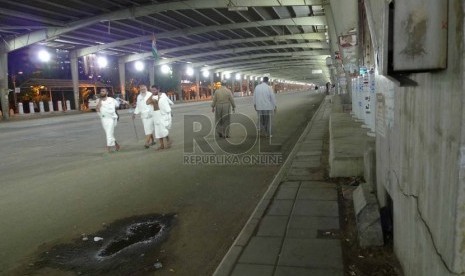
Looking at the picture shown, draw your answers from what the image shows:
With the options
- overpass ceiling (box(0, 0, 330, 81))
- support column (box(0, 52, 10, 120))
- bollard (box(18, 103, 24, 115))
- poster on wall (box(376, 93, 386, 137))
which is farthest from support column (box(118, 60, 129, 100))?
poster on wall (box(376, 93, 386, 137))

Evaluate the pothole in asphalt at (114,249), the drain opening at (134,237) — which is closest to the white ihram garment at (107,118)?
the pothole in asphalt at (114,249)

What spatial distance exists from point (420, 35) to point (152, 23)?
92.1 ft

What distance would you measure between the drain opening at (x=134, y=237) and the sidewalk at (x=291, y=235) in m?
1.21

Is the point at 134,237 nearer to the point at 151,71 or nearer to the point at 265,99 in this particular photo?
the point at 265,99

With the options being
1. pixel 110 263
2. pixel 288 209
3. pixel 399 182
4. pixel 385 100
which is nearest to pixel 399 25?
pixel 399 182

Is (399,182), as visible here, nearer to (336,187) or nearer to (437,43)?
(437,43)

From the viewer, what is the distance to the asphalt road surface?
4375 mm

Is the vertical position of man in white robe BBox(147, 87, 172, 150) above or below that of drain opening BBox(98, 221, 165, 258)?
above

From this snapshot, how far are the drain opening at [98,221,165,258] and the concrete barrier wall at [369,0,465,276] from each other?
285cm

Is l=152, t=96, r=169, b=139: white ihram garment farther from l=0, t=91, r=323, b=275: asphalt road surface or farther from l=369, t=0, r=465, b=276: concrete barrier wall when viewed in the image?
l=369, t=0, r=465, b=276: concrete barrier wall

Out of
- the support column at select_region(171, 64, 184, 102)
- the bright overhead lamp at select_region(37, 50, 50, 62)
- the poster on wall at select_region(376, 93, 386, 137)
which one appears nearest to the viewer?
the poster on wall at select_region(376, 93, 386, 137)

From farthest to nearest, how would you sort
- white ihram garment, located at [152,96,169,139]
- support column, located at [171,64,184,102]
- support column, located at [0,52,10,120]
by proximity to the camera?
support column, located at [171,64,184,102]
support column, located at [0,52,10,120]
white ihram garment, located at [152,96,169,139]

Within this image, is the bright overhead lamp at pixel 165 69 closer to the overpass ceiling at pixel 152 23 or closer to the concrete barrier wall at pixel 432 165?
→ the overpass ceiling at pixel 152 23

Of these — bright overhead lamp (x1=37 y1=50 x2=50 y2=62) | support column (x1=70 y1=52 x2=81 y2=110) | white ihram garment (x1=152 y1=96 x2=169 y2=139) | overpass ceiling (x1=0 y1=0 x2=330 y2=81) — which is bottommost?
white ihram garment (x1=152 y1=96 x2=169 y2=139)
